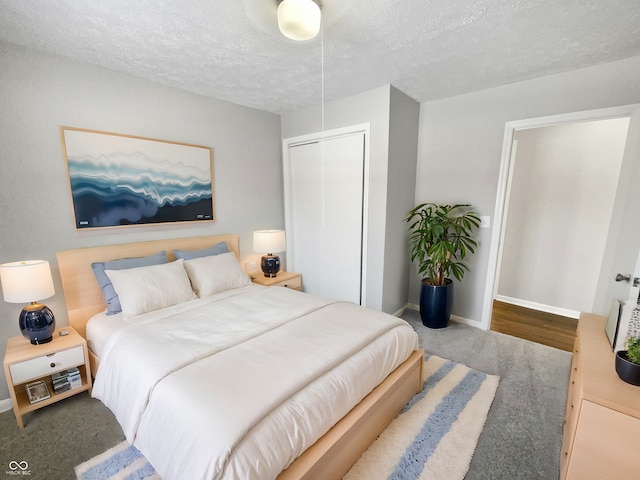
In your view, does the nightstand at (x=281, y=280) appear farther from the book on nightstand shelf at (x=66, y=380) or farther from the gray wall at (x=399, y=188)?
the book on nightstand shelf at (x=66, y=380)

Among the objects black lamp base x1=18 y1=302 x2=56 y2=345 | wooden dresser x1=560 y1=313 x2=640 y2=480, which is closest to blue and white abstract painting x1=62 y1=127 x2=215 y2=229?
black lamp base x1=18 y1=302 x2=56 y2=345

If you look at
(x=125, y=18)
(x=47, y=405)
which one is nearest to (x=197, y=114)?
(x=125, y=18)

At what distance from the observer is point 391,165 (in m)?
2.77

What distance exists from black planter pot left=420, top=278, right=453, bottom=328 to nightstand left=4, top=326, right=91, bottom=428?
116 inches

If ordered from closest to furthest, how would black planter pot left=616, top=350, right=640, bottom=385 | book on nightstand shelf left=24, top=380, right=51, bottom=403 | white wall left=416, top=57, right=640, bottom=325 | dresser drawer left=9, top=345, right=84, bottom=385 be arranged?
black planter pot left=616, top=350, right=640, bottom=385
dresser drawer left=9, top=345, right=84, bottom=385
book on nightstand shelf left=24, top=380, right=51, bottom=403
white wall left=416, top=57, right=640, bottom=325

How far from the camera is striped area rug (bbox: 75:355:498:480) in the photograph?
4.64 feet

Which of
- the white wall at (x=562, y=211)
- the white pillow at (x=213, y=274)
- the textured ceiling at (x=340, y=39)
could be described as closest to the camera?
the textured ceiling at (x=340, y=39)

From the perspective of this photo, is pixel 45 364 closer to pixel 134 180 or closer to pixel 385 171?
pixel 134 180

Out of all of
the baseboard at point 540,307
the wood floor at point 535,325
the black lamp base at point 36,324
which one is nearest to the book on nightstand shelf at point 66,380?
the black lamp base at point 36,324

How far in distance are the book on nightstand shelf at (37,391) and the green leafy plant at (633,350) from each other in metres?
3.22

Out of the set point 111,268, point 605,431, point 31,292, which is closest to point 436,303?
point 605,431

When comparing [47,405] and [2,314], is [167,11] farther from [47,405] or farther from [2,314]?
[47,405]

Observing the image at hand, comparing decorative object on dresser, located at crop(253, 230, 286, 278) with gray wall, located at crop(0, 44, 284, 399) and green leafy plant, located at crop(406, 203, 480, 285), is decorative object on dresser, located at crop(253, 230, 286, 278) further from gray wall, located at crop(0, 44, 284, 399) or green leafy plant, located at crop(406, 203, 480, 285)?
green leafy plant, located at crop(406, 203, 480, 285)

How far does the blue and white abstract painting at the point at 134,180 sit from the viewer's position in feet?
6.95
